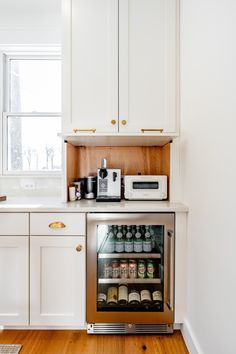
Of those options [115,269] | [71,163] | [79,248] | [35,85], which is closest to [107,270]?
[115,269]

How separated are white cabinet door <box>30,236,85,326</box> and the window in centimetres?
93

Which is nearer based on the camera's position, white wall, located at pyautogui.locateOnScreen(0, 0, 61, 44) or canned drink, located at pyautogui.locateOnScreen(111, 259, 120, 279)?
canned drink, located at pyautogui.locateOnScreen(111, 259, 120, 279)

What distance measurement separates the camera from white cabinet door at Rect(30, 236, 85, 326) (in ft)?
5.48

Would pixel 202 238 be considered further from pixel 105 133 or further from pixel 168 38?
pixel 168 38

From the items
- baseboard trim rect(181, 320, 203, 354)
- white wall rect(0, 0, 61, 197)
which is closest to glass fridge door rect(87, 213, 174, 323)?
baseboard trim rect(181, 320, 203, 354)

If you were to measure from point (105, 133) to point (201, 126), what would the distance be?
0.69m

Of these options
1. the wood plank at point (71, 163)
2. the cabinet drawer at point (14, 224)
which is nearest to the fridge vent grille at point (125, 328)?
the cabinet drawer at point (14, 224)

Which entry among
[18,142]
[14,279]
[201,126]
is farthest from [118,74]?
[14,279]

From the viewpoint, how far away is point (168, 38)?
1784mm

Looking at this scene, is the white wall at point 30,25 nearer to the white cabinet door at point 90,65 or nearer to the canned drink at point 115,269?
the white cabinet door at point 90,65

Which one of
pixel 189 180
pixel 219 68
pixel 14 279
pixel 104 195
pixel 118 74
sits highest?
pixel 118 74

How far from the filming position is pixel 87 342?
1.63m

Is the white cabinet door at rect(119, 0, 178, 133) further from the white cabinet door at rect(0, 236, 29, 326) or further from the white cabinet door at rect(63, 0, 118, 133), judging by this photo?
the white cabinet door at rect(0, 236, 29, 326)

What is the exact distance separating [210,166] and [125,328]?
126 centimetres
